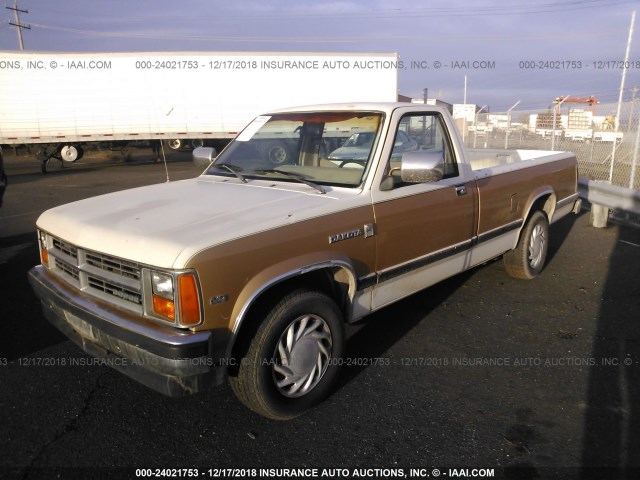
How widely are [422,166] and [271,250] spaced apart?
118cm

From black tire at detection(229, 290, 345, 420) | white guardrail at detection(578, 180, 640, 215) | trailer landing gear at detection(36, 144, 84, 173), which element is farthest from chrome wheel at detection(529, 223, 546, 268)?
trailer landing gear at detection(36, 144, 84, 173)

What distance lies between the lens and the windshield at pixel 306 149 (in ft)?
11.9

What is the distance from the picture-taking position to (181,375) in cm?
242

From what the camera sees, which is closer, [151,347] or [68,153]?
[151,347]

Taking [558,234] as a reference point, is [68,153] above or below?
above

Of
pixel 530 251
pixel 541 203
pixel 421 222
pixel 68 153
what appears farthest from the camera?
pixel 68 153

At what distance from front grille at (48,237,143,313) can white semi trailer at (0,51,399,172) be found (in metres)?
17.2

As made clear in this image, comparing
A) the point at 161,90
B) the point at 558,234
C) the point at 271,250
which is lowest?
the point at 558,234

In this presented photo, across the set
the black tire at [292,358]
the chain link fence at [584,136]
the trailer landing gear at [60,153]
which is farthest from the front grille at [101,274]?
the trailer landing gear at [60,153]

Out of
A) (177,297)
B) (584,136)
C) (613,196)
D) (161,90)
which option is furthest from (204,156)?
(161,90)

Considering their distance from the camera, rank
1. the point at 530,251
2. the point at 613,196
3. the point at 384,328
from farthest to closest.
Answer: the point at 613,196 → the point at 530,251 → the point at 384,328

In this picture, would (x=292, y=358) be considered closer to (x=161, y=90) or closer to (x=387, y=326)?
(x=387, y=326)

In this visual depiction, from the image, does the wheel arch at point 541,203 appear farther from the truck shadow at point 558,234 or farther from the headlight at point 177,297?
the headlight at point 177,297

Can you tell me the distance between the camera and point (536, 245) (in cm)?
539
